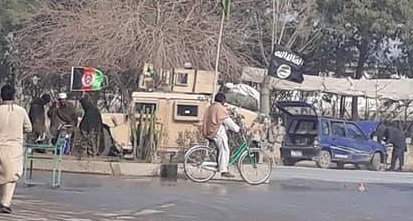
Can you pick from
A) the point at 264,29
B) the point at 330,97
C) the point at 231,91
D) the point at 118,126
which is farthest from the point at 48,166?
the point at 330,97

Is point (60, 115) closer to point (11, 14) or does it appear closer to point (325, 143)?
point (325, 143)

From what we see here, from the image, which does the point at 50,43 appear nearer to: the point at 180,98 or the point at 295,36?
the point at 180,98

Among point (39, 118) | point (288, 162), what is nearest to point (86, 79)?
point (39, 118)

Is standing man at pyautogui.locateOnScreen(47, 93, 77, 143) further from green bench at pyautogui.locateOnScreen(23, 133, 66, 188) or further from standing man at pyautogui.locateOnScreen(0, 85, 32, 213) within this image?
standing man at pyautogui.locateOnScreen(0, 85, 32, 213)

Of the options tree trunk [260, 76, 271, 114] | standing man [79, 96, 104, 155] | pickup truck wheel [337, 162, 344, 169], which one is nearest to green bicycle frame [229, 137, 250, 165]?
standing man [79, 96, 104, 155]

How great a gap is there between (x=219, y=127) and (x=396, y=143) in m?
13.9

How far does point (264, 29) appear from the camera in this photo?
41625 millimetres

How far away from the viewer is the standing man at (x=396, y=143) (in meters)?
32.3

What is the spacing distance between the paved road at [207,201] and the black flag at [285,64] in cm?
684

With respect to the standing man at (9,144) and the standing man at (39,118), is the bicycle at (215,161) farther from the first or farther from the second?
the standing man at (9,144)

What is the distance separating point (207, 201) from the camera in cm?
1614

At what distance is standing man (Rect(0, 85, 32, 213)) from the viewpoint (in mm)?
12609

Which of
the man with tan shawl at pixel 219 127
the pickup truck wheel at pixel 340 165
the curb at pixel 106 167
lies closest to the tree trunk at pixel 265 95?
the pickup truck wheel at pixel 340 165

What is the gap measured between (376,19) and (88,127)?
25414 millimetres
